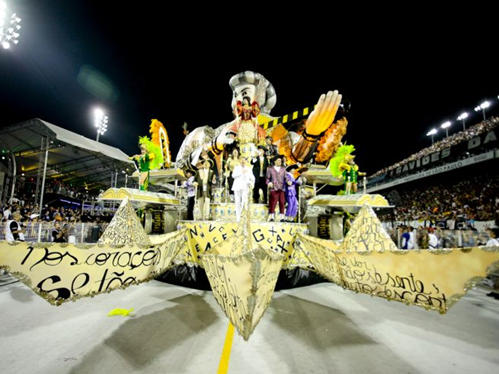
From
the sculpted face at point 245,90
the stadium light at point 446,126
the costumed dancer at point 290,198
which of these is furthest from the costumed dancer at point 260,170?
the stadium light at point 446,126

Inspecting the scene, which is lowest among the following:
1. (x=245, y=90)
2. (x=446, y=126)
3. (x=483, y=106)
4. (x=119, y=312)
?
(x=119, y=312)

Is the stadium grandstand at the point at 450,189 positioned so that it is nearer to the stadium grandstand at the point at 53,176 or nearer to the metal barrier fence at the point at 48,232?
the metal barrier fence at the point at 48,232

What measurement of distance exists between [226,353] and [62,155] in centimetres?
2215

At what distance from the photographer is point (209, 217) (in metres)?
7.40

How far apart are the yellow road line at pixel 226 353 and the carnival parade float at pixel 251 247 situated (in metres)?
0.53

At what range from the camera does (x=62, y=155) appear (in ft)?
63.6

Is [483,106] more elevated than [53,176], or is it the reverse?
[483,106]

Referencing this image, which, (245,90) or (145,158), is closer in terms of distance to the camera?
(245,90)

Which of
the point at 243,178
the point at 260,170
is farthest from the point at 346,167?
the point at 243,178

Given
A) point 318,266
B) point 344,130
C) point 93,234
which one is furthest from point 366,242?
point 93,234

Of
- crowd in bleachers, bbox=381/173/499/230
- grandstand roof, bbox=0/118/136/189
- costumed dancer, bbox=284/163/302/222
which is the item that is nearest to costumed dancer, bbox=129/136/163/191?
costumed dancer, bbox=284/163/302/222

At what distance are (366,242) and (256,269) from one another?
3.13 metres

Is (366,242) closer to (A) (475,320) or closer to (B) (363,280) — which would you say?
(B) (363,280)

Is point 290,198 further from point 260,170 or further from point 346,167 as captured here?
point 346,167
